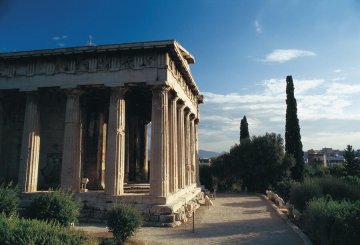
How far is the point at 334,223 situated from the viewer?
9688mm

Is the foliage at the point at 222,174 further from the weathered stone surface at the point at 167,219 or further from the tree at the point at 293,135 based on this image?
the weathered stone surface at the point at 167,219

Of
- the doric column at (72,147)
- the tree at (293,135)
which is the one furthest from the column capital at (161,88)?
the tree at (293,135)

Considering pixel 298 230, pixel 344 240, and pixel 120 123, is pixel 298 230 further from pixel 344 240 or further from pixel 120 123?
pixel 120 123

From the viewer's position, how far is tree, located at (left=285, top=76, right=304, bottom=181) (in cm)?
3291

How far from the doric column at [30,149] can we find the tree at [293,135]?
81.7 ft

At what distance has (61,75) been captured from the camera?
16.9 meters

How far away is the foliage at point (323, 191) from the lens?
1573 cm

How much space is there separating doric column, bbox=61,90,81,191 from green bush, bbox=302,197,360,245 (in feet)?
36.8

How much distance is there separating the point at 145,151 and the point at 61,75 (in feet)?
41.9

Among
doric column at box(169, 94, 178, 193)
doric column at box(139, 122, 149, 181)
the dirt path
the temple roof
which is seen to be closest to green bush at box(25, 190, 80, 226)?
the dirt path

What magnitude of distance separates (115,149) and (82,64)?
16.2 ft

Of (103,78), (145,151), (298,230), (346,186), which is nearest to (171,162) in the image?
(103,78)

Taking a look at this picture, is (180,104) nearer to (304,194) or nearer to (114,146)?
(114,146)

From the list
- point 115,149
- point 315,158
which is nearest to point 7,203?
point 115,149
